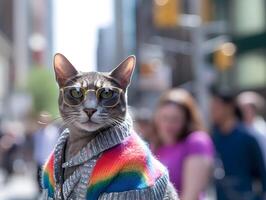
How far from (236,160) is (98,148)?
349cm

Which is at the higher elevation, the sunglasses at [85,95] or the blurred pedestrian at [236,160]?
the sunglasses at [85,95]

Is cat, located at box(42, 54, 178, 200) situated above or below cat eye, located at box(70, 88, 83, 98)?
below

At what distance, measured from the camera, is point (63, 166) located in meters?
2.58

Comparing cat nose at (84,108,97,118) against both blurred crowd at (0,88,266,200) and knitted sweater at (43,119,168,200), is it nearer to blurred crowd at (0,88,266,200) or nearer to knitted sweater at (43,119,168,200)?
knitted sweater at (43,119,168,200)

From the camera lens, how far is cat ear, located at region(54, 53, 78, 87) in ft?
8.65

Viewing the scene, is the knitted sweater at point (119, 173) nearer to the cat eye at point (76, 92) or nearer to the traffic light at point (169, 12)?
the cat eye at point (76, 92)

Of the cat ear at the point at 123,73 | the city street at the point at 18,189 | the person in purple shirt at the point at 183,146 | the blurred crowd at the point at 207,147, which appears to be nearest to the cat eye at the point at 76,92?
the cat ear at the point at 123,73

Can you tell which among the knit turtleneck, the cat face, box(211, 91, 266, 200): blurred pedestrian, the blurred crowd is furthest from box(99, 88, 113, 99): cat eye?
box(211, 91, 266, 200): blurred pedestrian

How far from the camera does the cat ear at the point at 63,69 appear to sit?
2637 mm

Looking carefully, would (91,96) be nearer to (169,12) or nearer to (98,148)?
(98,148)

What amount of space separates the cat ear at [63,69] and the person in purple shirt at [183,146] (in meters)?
2.15

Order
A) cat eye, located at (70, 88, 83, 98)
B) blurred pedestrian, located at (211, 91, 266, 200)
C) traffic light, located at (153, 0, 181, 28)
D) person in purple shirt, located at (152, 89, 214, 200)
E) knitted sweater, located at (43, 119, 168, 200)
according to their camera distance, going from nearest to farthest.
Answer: knitted sweater, located at (43, 119, 168, 200)
cat eye, located at (70, 88, 83, 98)
person in purple shirt, located at (152, 89, 214, 200)
blurred pedestrian, located at (211, 91, 266, 200)
traffic light, located at (153, 0, 181, 28)

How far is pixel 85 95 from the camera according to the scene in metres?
2.58

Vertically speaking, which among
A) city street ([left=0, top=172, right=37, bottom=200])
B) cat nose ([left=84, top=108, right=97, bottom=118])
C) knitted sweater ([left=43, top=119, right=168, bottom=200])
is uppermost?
cat nose ([left=84, top=108, right=97, bottom=118])
